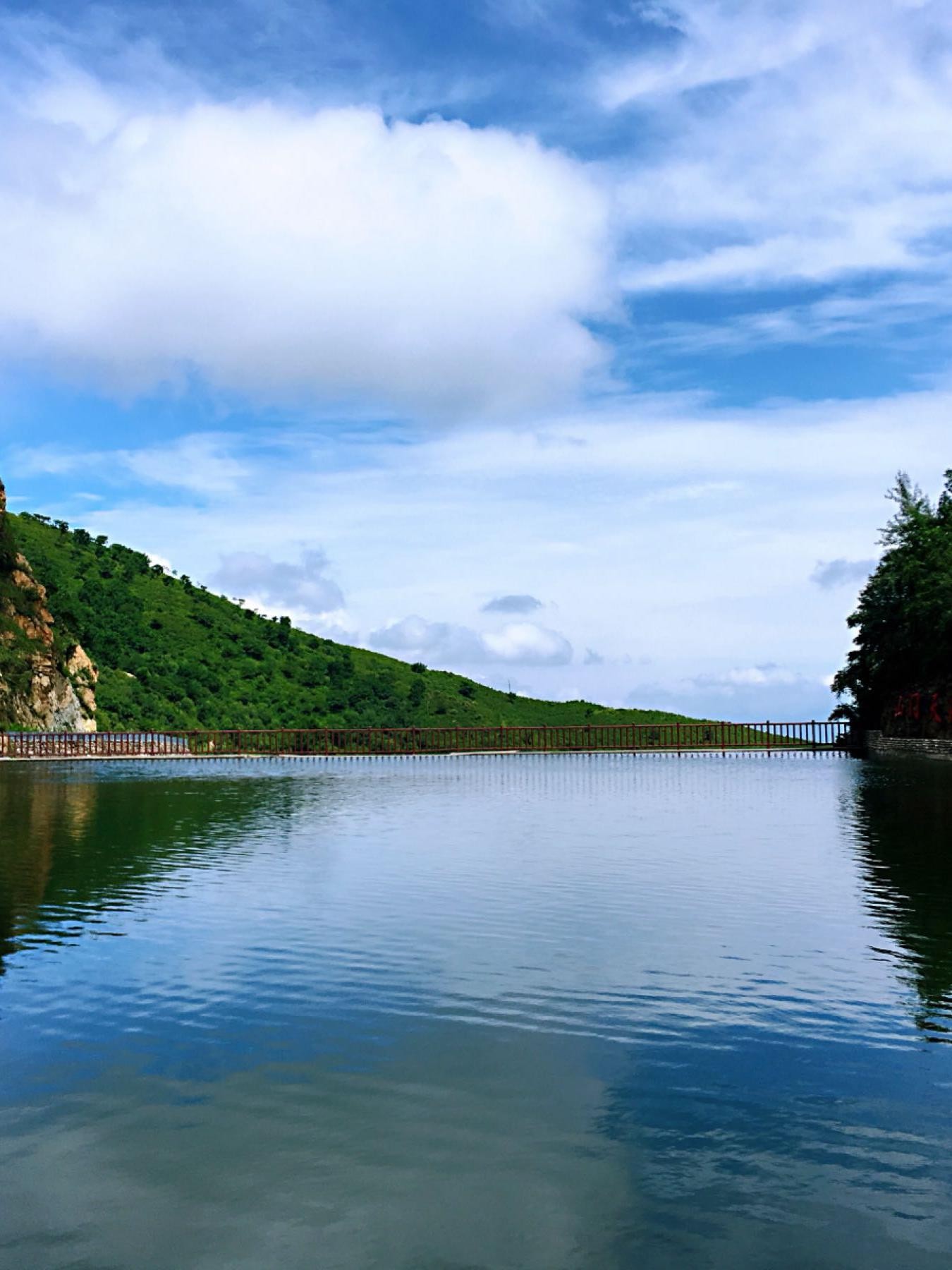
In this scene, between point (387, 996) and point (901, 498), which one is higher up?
point (901, 498)

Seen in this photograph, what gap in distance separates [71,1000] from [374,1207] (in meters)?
6.75

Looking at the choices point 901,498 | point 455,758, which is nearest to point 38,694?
point 455,758

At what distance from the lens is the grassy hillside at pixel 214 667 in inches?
5108

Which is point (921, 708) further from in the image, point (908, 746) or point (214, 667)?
point (214, 667)

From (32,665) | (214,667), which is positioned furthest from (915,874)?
(214,667)

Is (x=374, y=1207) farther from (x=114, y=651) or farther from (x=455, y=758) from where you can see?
(x=114, y=651)

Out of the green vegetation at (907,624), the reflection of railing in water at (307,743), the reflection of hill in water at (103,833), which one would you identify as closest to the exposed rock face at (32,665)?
the reflection of railing in water at (307,743)

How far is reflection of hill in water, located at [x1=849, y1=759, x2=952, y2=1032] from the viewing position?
14875mm

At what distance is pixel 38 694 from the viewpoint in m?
92.4

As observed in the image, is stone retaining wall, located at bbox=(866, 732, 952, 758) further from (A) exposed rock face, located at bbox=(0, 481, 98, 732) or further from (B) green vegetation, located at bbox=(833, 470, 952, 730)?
(A) exposed rock face, located at bbox=(0, 481, 98, 732)

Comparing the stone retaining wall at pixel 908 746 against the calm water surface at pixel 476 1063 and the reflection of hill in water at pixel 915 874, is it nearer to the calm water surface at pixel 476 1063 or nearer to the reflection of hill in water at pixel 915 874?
the reflection of hill in water at pixel 915 874

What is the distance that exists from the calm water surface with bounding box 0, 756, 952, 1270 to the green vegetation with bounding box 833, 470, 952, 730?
5426cm

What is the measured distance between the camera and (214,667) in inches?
5595

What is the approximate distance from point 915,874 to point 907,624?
6373 centimetres
